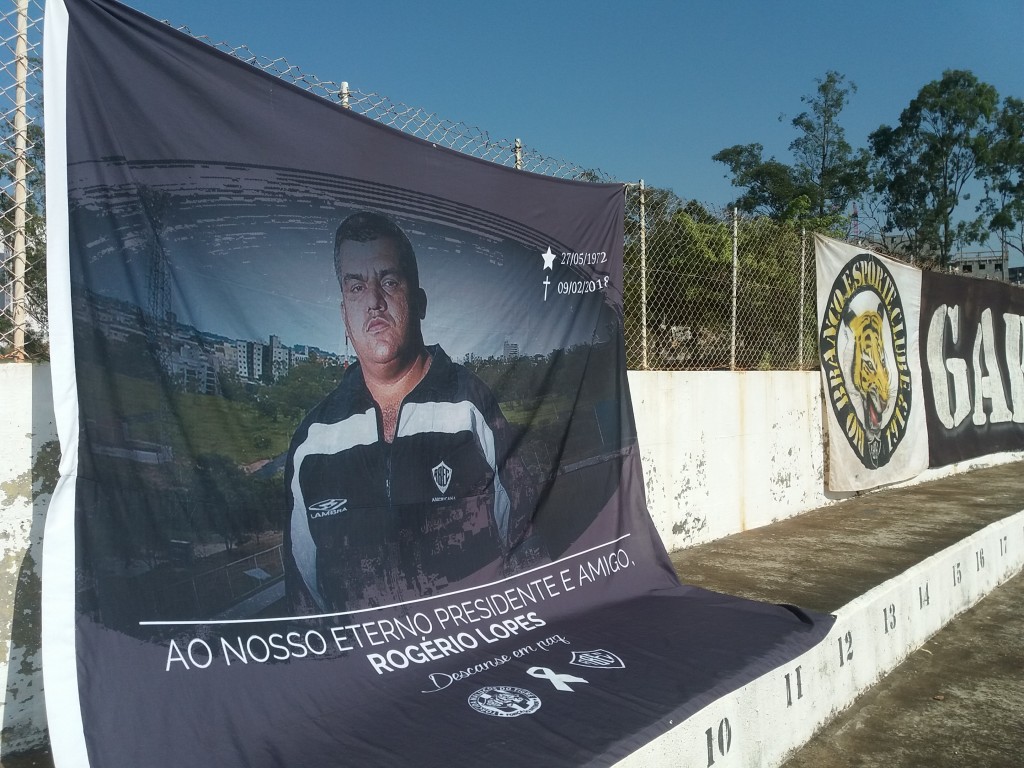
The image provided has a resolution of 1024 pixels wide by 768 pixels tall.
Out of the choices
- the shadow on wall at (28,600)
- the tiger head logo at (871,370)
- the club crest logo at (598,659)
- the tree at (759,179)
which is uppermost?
the tree at (759,179)

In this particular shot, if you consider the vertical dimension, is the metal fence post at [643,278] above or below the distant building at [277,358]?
above

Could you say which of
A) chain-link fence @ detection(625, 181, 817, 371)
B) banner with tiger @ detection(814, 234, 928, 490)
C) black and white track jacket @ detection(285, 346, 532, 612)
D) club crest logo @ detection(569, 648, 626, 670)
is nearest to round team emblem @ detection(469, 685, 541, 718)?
club crest logo @ detection(569, 648, 626, 670)

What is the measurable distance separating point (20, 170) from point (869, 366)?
23.7ft

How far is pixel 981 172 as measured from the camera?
37.1 m

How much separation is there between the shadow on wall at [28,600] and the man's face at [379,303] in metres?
1.11

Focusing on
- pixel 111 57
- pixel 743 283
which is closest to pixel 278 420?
pixel 111 57

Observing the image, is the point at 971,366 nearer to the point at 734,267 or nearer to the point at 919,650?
the point at 734,267

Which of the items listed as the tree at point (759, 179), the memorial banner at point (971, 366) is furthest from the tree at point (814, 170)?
the memorial banner at point (971, 366)

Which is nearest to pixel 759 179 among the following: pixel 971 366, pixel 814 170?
pixel 814 170

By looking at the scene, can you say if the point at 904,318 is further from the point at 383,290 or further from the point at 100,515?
the point at 100,515

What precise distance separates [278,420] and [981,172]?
41750mm

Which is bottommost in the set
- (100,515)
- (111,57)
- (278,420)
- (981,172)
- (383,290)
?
(100,515)

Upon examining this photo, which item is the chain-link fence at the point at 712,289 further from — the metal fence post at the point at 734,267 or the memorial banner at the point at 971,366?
the memorial banner at the point at 971,366

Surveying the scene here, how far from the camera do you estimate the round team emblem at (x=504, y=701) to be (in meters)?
2.87
